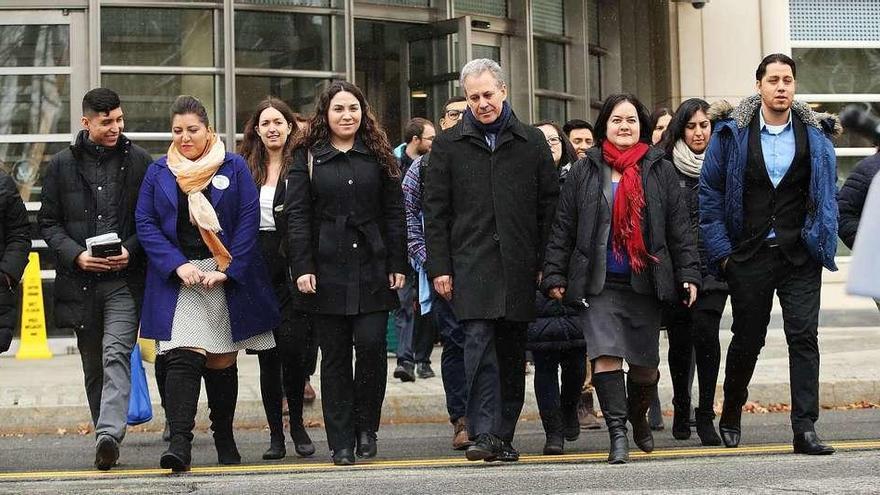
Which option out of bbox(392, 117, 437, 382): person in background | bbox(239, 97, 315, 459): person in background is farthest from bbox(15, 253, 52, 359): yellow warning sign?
bbox(239, 97, 315, 459): person in background

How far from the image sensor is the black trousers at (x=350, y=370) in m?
8.34

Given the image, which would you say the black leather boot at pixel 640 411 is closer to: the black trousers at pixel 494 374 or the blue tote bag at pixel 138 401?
the black trousers at pixel 494 374

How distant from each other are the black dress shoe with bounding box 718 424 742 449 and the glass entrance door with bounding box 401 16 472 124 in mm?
7470

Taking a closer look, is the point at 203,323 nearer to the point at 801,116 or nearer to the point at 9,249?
the point at 9,249

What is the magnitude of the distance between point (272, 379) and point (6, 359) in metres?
6.79

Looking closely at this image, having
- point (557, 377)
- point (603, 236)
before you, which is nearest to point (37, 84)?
point (557, 377)

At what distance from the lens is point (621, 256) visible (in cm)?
823

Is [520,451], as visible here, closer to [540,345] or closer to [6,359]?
[540,345]

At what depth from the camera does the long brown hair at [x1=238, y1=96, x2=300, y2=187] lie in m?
9.29

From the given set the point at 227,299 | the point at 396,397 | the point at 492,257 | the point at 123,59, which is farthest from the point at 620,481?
the point at 123,59

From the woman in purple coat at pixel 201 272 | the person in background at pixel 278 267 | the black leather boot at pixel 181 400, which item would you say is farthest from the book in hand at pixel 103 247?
the person in background at pixel 278 267

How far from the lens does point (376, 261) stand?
845 cm

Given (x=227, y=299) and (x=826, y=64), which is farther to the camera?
(x=826, y=64)

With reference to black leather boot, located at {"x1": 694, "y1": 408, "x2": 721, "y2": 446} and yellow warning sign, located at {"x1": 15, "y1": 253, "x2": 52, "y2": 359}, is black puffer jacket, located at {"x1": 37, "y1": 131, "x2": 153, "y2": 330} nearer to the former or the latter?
black leather boot, located at {"x1": 694, "y1": 408, "x2": 721, "y2": 446}
